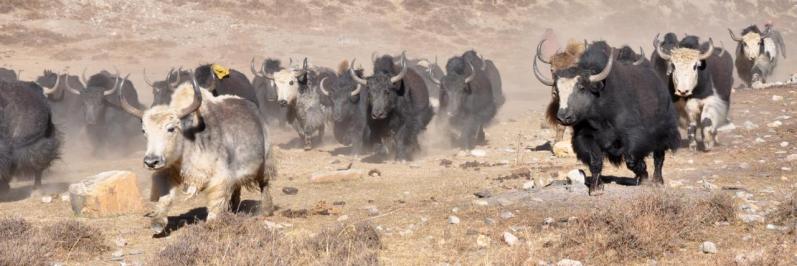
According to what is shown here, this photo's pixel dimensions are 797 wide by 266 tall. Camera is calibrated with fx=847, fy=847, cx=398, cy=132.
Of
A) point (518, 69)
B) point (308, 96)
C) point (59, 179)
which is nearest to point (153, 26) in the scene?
point (518, 69)

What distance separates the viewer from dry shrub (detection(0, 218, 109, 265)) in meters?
6.59

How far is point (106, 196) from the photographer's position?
9172 mm

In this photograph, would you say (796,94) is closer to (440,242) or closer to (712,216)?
(712,216)

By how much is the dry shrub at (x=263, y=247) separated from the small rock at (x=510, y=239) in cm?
106

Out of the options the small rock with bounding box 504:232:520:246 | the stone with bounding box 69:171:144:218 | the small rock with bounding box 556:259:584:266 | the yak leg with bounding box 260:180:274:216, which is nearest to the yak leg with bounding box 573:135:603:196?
the small rock with bounding box 504:232:520:246

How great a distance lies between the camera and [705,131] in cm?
1255

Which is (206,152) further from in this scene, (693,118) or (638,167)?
(693,118)

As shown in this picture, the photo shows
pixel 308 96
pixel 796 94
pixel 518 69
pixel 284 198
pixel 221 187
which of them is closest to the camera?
pixel 221 187

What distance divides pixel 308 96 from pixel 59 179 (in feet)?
17.2

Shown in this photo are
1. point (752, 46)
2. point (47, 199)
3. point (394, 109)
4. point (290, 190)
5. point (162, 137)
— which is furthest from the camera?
point (752, 46)

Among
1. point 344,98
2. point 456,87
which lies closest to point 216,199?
point 344,98

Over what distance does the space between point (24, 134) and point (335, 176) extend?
4077mm

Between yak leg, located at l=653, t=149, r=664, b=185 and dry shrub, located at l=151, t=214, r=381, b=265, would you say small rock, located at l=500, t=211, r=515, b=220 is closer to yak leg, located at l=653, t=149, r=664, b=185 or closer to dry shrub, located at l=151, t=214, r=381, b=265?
dry shrub, located at l=151, t=214, r=381, b=265

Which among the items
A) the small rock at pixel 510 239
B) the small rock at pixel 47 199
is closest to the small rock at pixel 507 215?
the small rock at pixel 510 239
